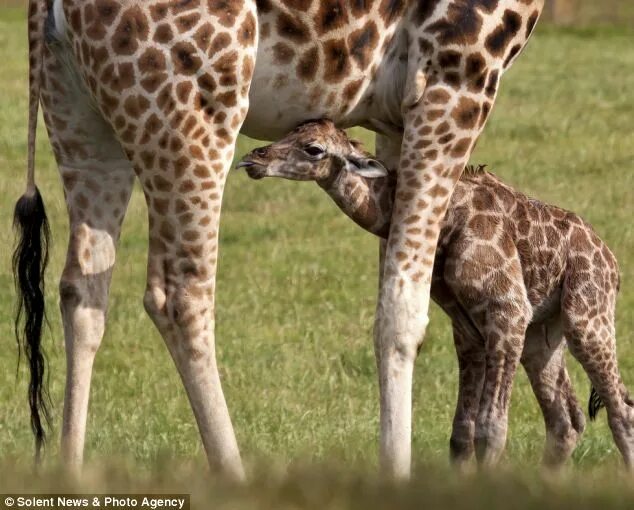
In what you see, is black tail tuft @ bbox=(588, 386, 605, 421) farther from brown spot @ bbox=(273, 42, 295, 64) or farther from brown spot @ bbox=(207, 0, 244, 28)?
brown spot @ bbox=(207, 0, 244, 28)

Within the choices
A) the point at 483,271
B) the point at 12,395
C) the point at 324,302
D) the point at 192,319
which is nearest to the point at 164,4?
the point at 192,319

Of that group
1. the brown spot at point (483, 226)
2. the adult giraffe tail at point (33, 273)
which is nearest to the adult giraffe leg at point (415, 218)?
the brown spot at point (483, 226)

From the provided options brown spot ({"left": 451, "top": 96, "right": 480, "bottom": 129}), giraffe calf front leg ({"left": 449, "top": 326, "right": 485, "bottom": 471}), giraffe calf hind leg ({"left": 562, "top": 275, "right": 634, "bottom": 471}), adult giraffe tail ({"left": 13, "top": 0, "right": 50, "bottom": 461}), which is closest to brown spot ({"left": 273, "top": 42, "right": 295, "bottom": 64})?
brown spot ({"left": 451, "top": 96, "right": 480, "bottom": 129})

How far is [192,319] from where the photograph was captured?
235 inches

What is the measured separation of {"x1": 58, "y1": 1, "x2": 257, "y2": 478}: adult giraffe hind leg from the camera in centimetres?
571

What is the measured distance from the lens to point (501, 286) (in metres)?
6.73

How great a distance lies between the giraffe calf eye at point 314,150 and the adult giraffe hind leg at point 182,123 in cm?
53

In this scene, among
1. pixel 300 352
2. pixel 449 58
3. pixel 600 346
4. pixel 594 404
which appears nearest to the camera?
pixel 449 58

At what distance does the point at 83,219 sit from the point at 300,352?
3.43 m

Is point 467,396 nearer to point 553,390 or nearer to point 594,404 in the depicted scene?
point 553,390

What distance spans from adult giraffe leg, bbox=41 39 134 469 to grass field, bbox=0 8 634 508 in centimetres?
32

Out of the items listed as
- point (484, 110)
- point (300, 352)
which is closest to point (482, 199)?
point (484, 110)

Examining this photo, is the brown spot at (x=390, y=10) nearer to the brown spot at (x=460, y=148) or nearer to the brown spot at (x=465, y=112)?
the brown spot at (x=465, y=112)

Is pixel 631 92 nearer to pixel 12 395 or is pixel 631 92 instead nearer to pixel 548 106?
pixel 548 106
